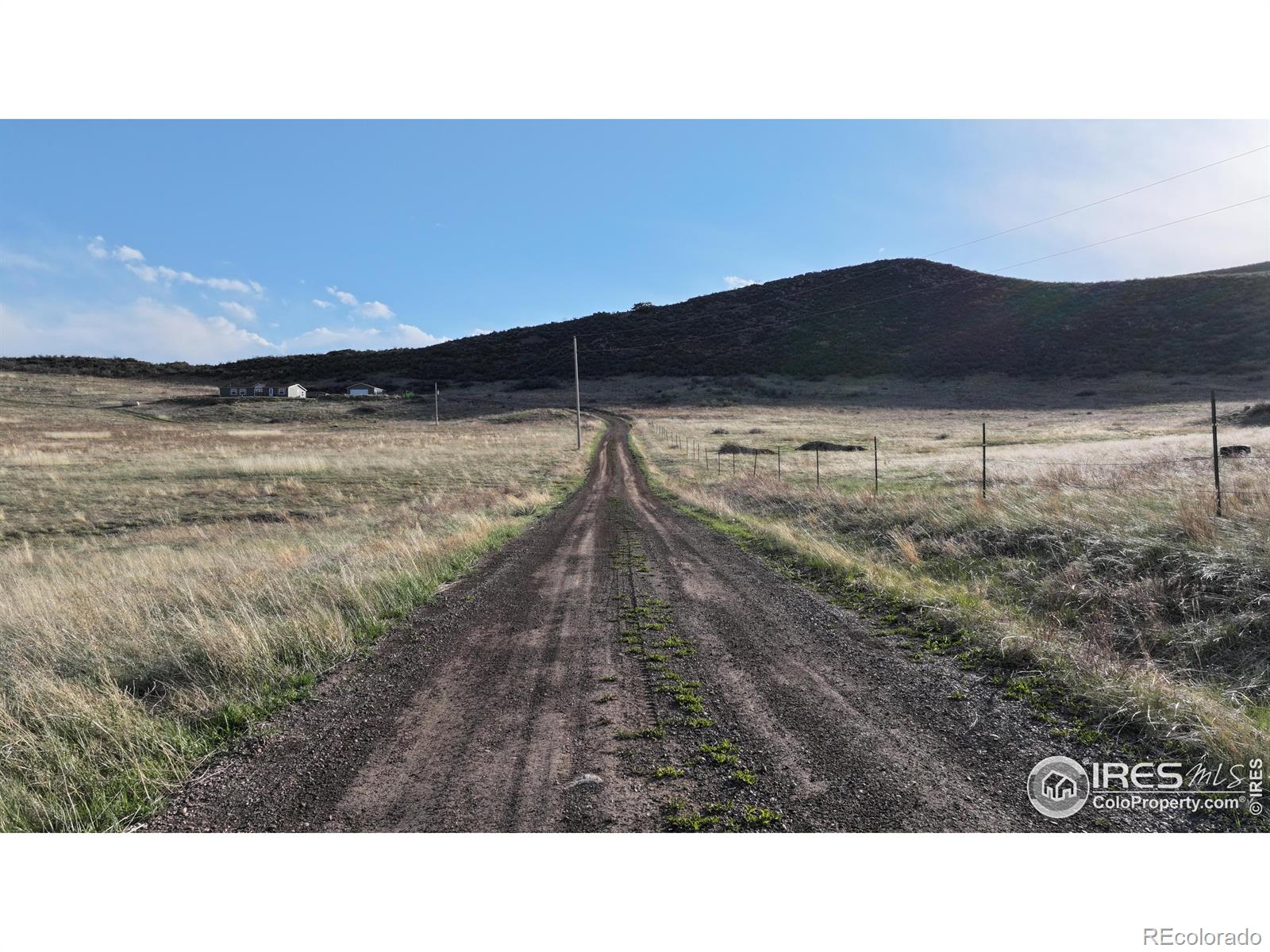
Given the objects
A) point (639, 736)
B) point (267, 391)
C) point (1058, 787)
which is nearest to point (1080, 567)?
point (1058, 787)

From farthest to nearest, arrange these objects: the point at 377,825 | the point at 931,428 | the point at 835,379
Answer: the point at 835,379
the point at 931,428
the point at 377,825

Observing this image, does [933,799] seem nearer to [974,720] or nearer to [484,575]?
[974,720]

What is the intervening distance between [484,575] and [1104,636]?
9226 mm

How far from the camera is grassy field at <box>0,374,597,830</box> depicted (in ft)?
15.5

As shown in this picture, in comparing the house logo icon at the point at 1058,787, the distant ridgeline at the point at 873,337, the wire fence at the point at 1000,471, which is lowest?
the house logo icon at the point at 1058,787

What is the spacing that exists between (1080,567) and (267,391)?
383 feet

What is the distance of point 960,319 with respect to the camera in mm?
108250

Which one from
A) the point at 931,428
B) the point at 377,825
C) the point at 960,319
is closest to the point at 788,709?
Result: the point at 377,825

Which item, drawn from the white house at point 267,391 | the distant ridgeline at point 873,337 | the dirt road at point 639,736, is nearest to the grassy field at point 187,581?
the dirt road at point 639,736

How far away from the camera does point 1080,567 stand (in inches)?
341

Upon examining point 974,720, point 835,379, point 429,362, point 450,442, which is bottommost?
point 974,720

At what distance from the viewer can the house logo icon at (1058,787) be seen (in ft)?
13.2

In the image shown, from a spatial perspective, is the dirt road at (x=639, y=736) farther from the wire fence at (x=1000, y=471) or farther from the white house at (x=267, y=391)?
the white house at (x=267, y=391)

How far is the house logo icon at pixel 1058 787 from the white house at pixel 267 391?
109 m
